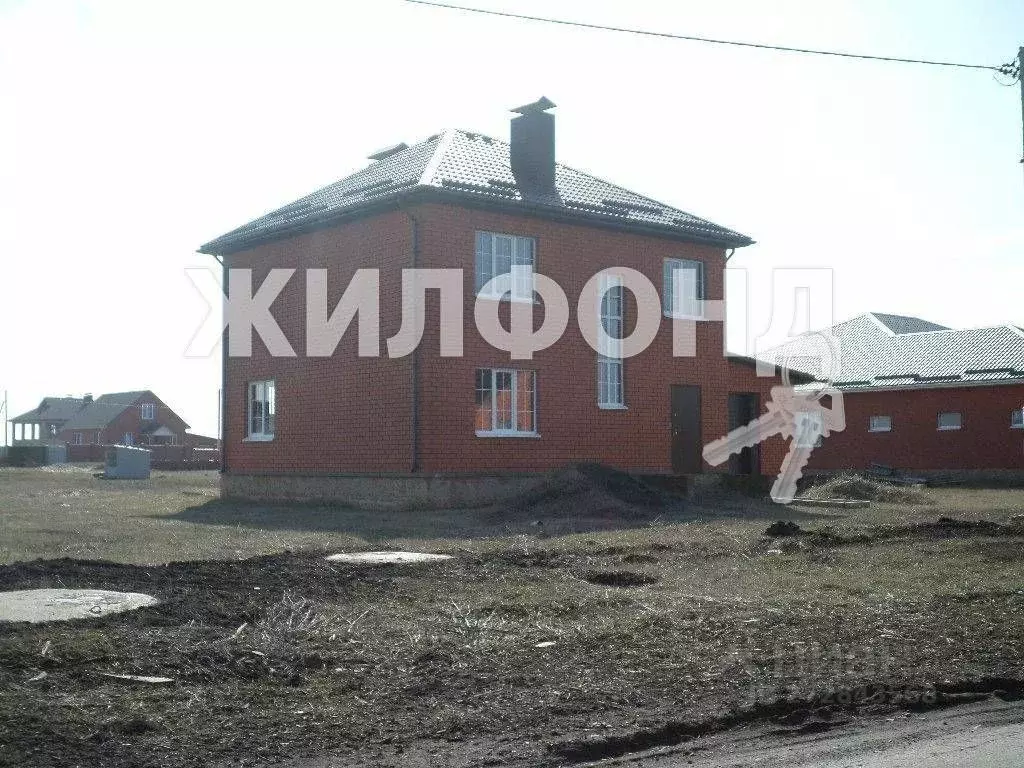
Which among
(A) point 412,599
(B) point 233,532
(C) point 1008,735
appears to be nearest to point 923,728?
(C) point 1008,735

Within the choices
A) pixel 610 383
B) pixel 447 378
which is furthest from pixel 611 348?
pixel 447 378

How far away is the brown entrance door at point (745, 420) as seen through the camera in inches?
1158

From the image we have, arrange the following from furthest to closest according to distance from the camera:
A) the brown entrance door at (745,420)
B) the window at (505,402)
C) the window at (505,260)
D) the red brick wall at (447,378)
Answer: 1. the brown entrance door at (745,420)
2. the window at (505,260)
3. the window at (505,402)
4. the red brick wall at (447,378)

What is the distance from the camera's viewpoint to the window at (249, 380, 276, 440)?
2720cm

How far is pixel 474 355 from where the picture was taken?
76.8 feet

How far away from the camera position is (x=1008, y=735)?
5.94 meters

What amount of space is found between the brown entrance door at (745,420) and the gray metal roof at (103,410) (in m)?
79.6

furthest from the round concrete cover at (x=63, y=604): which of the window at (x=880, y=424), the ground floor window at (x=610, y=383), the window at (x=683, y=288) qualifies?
the window at (x=880, y=424)

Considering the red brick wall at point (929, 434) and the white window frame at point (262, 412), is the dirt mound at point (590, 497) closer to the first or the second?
the white window frame at point (262, 412)

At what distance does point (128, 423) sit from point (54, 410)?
16.4 m

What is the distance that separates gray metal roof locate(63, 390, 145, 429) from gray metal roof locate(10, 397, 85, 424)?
456cm

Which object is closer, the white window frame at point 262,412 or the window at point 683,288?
the white window frame at point 262,412

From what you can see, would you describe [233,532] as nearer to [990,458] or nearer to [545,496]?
[545,496]

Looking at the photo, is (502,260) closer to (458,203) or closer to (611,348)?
(458,203)
